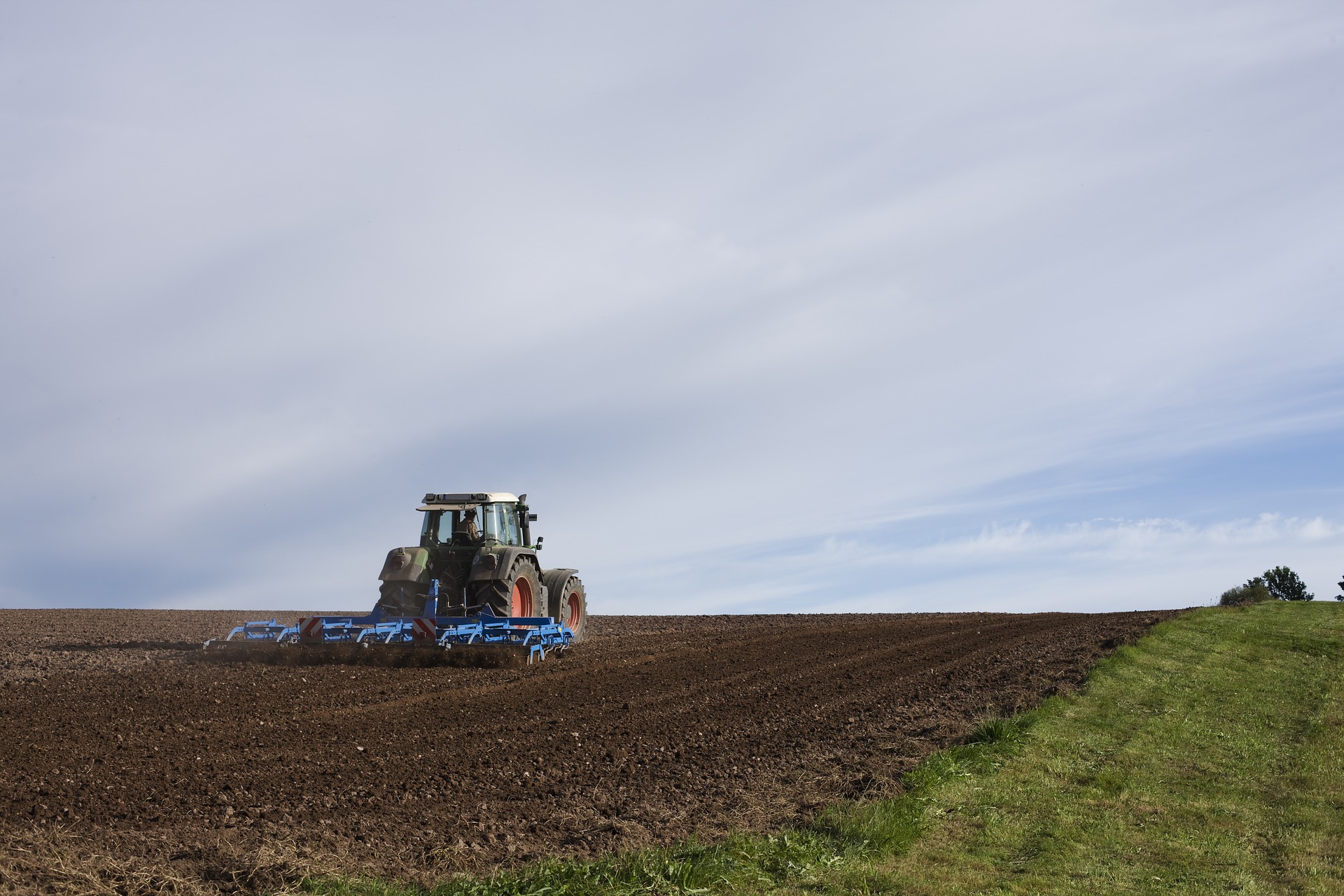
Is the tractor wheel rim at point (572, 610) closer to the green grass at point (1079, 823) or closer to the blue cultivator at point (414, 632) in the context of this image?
the blue cultivator at point (414, 632)

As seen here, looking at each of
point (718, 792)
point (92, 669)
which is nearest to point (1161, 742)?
point (718, 792)

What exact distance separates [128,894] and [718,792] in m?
4.05

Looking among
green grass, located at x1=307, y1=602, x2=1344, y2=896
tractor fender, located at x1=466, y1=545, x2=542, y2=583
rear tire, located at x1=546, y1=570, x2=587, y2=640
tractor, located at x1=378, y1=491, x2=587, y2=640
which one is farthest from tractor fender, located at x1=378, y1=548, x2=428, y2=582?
green grass, located at x1=307, y1=602, x2=1344, y2=896

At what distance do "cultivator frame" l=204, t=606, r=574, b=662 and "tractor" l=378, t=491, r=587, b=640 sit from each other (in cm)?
39

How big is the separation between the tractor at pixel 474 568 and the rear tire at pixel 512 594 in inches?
0.5

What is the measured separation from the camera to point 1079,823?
7762 mm

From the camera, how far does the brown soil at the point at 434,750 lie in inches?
244

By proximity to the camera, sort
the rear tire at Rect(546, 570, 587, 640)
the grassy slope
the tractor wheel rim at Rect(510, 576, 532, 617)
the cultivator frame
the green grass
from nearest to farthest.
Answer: the green grass, the grassy slope, the cultivator frame, the tractor wheel rim at Rect(510, 576, 532, 617), the rear tire at Rect(546, 570, 587, 640)

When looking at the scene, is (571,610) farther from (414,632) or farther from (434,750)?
(434,750)

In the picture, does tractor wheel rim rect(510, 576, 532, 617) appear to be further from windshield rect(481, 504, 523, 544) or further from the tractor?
windshield rect(481, 504, 523, 544)

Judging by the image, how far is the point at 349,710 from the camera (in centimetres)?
1086

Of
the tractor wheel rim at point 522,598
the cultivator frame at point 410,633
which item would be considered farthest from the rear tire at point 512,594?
the cultivator frame at point 410,633

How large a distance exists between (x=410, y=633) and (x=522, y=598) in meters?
2.30

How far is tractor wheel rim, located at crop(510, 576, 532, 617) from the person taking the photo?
16859 mm
